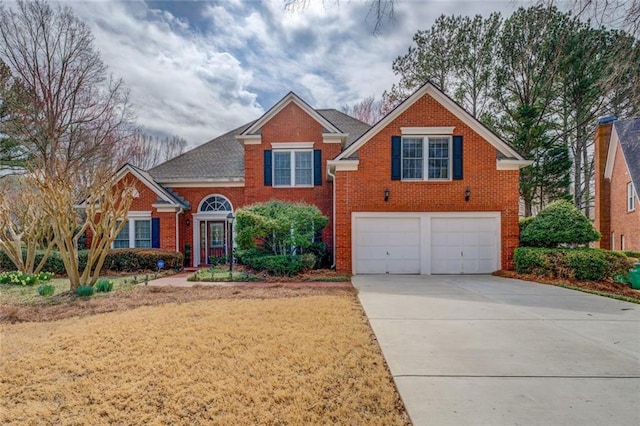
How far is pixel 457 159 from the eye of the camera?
12133 mm

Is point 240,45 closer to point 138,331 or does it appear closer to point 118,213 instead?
point 118,213

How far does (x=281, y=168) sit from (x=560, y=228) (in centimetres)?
1068

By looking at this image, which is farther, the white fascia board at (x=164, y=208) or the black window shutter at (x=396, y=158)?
the white fascia board at (x=164, y=208)

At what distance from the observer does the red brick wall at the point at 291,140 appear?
14.7 meters

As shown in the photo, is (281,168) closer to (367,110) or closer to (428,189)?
(428,189)

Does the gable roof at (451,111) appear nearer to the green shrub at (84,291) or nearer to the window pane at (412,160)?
the window pane at (412,160)

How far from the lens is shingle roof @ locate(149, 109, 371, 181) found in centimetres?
1602

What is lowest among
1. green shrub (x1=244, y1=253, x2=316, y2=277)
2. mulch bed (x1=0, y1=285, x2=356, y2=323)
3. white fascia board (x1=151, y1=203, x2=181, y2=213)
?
mulch bed (x1=0, y1=285, x2=356, y2=323)

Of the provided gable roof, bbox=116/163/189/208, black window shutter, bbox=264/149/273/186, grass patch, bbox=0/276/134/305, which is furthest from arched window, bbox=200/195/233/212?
grass patch, bbox=0/276/134/305

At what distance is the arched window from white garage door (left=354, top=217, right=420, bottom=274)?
706cm

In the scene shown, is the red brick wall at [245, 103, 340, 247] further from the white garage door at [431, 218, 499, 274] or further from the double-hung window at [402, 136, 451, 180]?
the white garage door at [431, 218, 499, 274]

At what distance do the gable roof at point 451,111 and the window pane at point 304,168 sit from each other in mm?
2973

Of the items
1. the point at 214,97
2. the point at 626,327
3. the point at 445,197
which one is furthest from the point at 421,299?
the point at 214,97

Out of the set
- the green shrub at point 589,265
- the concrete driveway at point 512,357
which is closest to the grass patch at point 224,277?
the concrete driveway at point 512,357
